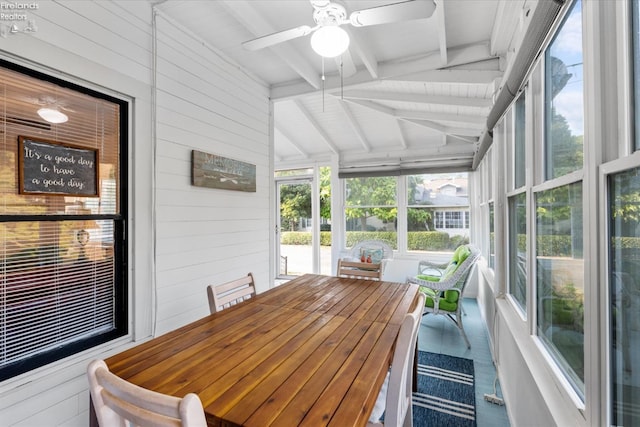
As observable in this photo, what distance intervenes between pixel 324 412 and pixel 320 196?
5127 mm

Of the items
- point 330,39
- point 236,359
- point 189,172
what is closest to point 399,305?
point 236,359

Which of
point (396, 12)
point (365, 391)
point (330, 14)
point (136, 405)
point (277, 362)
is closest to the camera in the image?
point (136, 405)

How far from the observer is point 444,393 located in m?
2.26

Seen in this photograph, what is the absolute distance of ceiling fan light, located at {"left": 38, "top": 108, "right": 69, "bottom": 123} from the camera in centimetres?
158

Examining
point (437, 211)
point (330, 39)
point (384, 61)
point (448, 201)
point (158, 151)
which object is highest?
point (384, 61)

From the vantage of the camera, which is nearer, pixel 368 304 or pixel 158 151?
pixel 368 304

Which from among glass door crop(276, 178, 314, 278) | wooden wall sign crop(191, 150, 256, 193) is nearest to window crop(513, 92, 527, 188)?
wooden wall sign crop(191, 150, 256, 193)

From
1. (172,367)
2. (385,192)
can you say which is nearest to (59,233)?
(172,367)

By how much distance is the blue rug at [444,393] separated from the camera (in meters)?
1.99

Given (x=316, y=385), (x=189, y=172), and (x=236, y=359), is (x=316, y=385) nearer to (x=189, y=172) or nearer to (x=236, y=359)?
(x=236, y=359)

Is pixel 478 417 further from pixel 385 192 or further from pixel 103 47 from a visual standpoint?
pixel 385 192

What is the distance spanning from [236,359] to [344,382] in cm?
47

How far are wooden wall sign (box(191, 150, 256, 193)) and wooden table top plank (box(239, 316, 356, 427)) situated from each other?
1.81m

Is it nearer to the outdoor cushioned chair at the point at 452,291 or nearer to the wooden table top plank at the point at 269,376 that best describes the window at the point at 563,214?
the wooden table top plank at the point at 269,376
